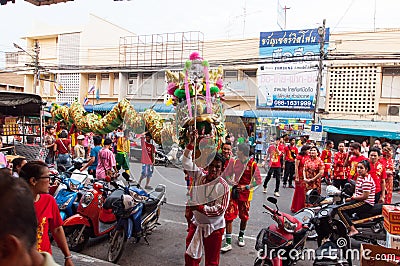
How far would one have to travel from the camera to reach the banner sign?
53.3 ft

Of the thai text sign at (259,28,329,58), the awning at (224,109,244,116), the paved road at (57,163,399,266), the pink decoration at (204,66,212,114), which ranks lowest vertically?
the paved road at (57,163,399,266)

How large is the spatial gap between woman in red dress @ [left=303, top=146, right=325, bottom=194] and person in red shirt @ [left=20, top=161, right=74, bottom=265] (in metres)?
4.85

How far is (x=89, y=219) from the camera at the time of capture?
4043mm

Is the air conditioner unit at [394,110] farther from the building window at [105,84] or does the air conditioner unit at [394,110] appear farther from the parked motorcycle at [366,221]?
the building window at [105,84]

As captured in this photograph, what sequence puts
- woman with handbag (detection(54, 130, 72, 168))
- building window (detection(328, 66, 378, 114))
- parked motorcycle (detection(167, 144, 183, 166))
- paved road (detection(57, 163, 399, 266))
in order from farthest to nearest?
building window (detection(328, 66, 378, 114))
woman with handbag (detection(54, 130, 72, 168))
paved road (detection(57, 163, 399, 266))
parked motorcycle (detection(167, 144, 183, 166))

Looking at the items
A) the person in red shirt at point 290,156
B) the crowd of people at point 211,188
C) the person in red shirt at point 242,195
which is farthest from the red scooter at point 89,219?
the person in red shirt at point 290,156

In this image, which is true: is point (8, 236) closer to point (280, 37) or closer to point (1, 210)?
point (1, 210)

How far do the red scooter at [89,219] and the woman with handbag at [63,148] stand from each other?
3801 millimetres

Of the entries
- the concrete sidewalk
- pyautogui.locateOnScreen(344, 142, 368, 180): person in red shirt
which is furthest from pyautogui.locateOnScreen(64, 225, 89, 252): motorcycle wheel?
pyautogui.locateOnScreen(344, 142, 368, 180): person in red shirt

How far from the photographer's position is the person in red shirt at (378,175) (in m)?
5.17

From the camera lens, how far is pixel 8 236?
1.07 m

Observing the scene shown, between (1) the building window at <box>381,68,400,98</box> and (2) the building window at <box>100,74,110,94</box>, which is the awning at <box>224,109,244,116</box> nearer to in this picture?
(1) the building window at <box>381,68,400,98</box>

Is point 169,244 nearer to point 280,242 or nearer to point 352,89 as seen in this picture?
point 280,242

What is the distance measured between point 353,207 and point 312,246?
3.09 ft
